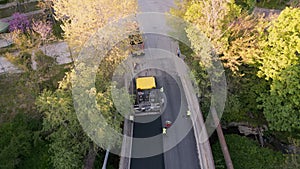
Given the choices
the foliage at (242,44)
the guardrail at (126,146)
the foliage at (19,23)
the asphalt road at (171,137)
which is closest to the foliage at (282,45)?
the foliage at (242,44)

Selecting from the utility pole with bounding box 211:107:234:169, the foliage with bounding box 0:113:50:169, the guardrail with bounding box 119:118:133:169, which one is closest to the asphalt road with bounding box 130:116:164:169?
the guardrail with bounding box 119:118:133:169

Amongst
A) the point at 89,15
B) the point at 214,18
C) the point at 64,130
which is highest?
the point at 89,15

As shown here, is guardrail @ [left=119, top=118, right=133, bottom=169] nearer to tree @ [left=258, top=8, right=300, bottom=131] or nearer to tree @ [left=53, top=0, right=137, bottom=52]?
tree @ [left=53, top=0, right=137, bottom=52]

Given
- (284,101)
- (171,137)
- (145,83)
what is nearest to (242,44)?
(284,101)

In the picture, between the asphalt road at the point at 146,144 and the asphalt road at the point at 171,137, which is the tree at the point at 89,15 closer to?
the asphalt road at the point at 171,137

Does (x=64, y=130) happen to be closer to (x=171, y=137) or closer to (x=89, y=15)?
(x=171, y=137)

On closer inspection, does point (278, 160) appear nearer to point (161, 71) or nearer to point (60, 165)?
point (161, 71)
